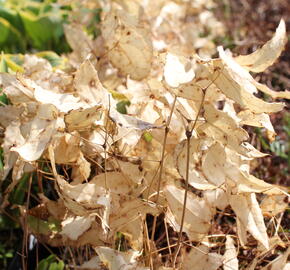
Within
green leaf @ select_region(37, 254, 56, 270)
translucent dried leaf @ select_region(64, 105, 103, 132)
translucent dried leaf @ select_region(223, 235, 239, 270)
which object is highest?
translucent dried leaf @ select_region(64, 105, 103, 132)

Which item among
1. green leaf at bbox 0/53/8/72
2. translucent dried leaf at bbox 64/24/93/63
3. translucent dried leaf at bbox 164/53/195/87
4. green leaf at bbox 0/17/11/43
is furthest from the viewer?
green leaf at bbox 0/17/11/43

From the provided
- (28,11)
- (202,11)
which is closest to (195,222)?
(28,11)

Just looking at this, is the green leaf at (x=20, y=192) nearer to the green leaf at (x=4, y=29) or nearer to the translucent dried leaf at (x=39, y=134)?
the translucent dried leaf at (x=39, y=134)

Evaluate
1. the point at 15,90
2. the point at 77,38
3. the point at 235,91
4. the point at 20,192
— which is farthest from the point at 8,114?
the point at 77,38

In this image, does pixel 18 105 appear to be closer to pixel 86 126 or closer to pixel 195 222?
pixel 86 126

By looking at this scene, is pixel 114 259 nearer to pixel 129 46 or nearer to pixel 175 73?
pixel 175 73

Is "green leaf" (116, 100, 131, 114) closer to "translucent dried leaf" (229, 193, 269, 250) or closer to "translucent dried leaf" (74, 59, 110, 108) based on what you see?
"translucent dried leaf" (74, 59, 110, 108)

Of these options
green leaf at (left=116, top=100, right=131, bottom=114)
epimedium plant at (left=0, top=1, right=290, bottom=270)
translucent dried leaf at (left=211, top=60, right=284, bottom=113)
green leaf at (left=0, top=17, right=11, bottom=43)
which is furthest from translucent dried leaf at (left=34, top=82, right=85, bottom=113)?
green leaf at (left=0, top=17, right=11, bottom=43)

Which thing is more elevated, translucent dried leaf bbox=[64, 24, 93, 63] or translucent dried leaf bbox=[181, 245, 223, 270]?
translucent dried leaf bbox=[64, 24, 93, 63]
